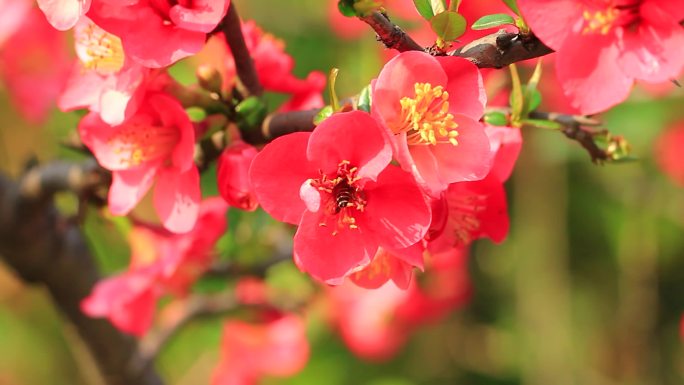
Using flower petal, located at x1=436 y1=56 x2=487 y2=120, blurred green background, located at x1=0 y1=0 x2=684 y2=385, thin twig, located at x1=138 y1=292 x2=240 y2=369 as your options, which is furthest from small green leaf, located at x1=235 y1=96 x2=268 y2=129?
blurred green background, located at x1=0 y1=0 x2=684 y2=385

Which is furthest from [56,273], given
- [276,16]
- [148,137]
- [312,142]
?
[276,16]

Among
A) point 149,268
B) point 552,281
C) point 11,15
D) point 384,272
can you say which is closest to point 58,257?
point 149,268

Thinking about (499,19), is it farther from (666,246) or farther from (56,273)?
(666,246)

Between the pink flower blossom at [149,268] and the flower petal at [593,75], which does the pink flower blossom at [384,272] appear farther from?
the pink flower blossom at [149,268]

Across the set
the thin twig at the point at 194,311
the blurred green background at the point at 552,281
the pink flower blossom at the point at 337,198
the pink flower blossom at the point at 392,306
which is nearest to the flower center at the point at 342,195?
the pink flower blossom at the point at 337,198

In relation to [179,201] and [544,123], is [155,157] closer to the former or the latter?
[179,201]

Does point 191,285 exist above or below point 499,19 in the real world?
below

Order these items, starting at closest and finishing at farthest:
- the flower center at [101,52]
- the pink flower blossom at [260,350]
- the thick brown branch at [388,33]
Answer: the thick brown branch at [388,33] → the flower center at [101,52] → the pink flower blossom at [260,350]
